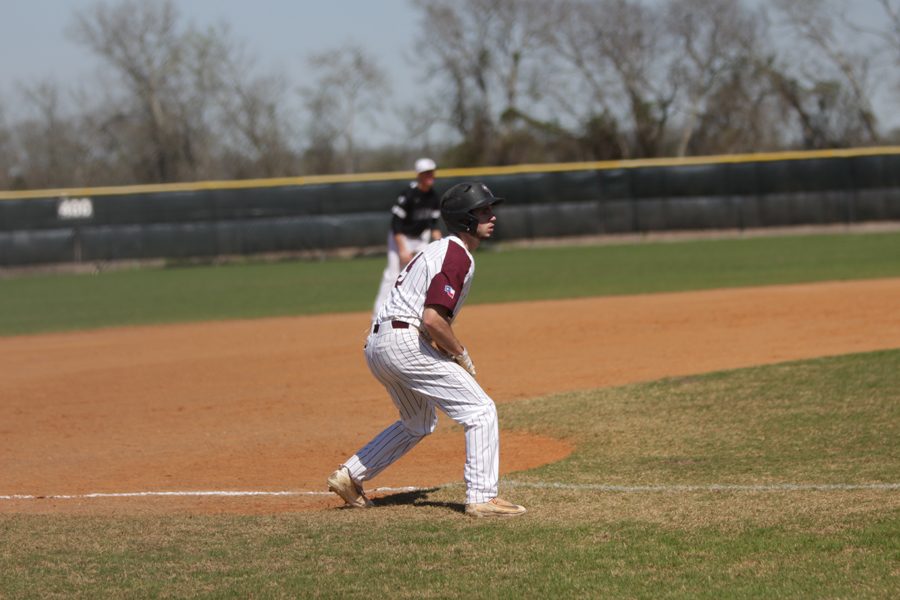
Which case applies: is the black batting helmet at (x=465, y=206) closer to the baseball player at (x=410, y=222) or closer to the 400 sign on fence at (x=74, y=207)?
the baseball player at (x=410, y=222)

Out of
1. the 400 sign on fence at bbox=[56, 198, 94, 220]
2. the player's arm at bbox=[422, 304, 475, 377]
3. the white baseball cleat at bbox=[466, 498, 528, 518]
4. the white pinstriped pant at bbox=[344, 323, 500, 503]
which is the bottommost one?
the white baseball cleat at bbox=[466, 498, 528, 518]

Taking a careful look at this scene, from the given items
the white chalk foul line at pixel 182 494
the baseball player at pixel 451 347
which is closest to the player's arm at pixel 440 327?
the baseball player at pixel 451 347

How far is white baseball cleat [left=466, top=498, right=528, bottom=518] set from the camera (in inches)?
217

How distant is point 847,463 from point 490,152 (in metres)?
31.9

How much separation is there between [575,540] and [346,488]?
4.85 feet

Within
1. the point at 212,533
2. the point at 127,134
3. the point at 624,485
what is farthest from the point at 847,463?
the point at 127,134

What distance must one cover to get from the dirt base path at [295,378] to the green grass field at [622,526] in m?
A: 0.61

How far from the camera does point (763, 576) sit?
4.32 metres

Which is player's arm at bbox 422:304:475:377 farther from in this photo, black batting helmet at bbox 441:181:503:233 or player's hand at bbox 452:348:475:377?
black batting helmet at bbox 441:181:503:233

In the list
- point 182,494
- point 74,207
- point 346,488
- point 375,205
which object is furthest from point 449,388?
point 74,207

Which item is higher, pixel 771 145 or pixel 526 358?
pixel 771 145

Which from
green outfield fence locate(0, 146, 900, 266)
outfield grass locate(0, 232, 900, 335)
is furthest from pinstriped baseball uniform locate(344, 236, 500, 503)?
green outfield fence locate(0, 146, 900, 266)

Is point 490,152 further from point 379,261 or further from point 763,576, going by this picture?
point 763,576

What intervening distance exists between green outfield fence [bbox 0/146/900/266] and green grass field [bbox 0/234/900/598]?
17096 mm
